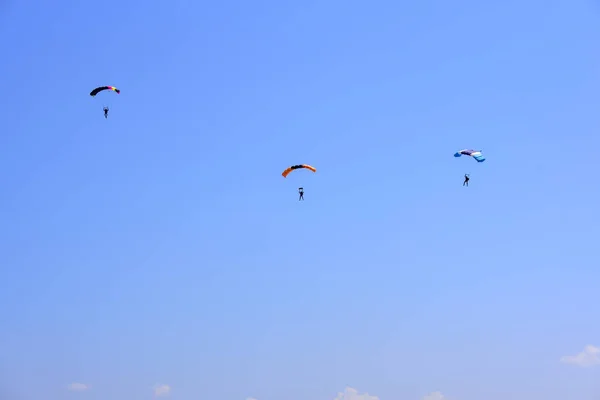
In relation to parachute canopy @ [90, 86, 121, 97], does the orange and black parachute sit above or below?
below

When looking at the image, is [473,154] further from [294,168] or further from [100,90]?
[100,90]

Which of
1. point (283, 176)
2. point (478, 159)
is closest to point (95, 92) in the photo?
point (283, 176)

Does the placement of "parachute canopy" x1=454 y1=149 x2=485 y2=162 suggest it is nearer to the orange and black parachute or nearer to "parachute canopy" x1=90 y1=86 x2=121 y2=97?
the orange and black parachute

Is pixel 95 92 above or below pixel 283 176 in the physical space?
above

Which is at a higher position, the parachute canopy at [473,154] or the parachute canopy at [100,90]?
the parachute canopy at [100,90]

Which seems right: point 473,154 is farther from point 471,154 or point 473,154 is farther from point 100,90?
point 100,90

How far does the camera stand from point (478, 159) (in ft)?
332

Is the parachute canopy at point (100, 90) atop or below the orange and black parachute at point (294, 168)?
atop

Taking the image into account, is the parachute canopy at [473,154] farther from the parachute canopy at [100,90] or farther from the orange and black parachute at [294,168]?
the parachute canopy at [100,90]

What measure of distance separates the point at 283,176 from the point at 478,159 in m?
26.9

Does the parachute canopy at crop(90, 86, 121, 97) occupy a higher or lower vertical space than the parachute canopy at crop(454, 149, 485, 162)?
higher

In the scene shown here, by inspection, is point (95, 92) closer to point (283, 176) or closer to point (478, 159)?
point (283, 176)

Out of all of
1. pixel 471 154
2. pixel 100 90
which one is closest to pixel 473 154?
pixel 471 154
